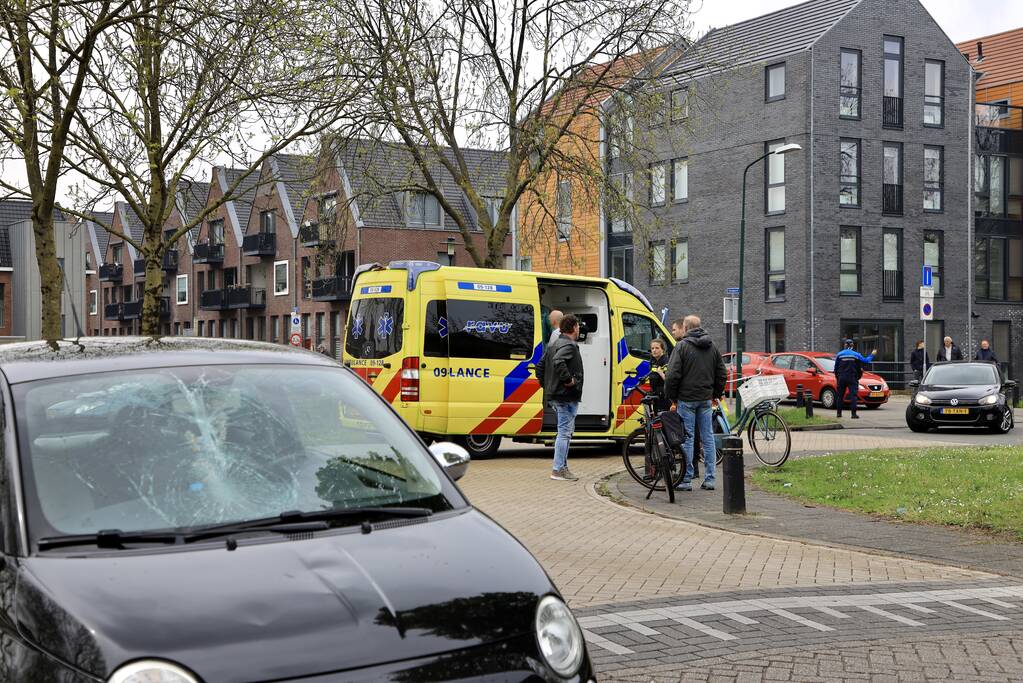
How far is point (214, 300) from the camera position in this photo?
72.2 metres

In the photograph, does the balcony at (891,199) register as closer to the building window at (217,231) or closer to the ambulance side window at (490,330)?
the ambulance side window at (490,330)

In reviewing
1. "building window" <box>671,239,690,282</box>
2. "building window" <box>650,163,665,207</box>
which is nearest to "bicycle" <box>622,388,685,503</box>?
"building window" <box>650,163,665,207</box>

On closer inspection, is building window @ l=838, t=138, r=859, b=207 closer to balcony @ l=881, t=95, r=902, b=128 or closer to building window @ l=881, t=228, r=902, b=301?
balcony @ l=881, t=95, r=902, b=128

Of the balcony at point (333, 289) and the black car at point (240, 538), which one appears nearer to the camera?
the black car at point (240, 538)

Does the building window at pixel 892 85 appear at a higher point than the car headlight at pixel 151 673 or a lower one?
higher

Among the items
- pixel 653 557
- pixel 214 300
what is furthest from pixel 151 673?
pixel 214 300

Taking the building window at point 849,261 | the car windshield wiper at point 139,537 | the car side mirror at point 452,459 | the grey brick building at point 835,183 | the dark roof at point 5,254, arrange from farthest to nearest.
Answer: the dark roof at point 5,254, the building window at point 849,261, the grey brick building at point 835,183, the car side mirror at point 452,459, the car windshield wiper at point 139,537

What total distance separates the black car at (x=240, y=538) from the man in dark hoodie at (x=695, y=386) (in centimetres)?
889

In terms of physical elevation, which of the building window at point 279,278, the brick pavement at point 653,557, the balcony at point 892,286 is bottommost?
the brick pavement at point 653,557

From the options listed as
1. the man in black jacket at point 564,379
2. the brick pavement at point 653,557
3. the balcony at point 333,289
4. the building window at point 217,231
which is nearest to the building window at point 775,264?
the balcony at point 333,289

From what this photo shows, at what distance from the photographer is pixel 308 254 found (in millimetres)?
63656

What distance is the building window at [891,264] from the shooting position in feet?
146

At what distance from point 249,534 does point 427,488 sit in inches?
28.3

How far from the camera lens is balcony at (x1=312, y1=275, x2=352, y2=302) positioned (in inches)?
2375
